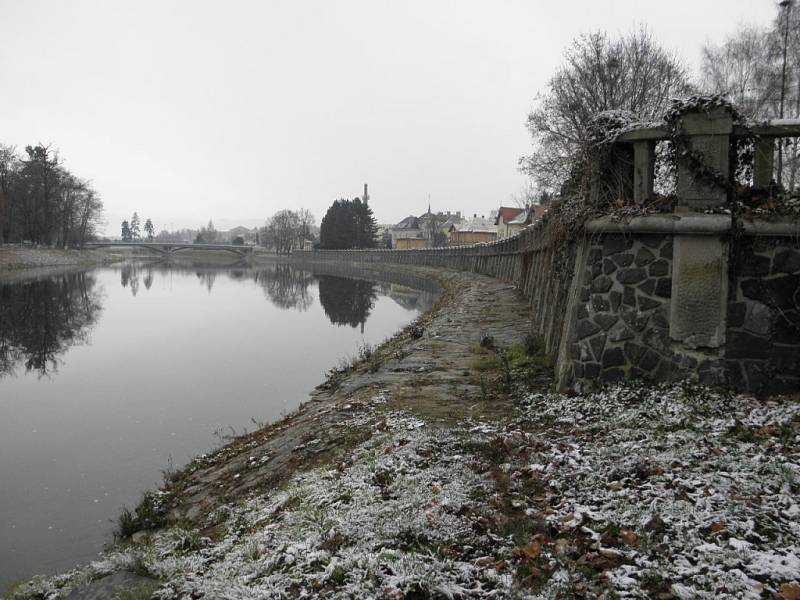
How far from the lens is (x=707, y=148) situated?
626cm

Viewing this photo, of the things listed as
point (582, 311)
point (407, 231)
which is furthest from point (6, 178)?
point (407, 231)

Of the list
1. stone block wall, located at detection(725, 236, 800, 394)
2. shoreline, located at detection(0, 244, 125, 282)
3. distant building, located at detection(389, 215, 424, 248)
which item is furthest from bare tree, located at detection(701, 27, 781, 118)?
distant building, located at detection(389, 215, 424, 248)

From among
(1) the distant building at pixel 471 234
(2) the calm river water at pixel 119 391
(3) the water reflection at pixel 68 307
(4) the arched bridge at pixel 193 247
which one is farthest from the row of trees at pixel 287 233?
(2) the calm river water at pixel 119 391

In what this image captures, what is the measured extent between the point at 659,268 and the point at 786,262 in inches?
49.7

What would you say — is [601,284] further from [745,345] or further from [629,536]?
[629,536]

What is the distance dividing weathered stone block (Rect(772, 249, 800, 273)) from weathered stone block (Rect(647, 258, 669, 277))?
1.08 meters

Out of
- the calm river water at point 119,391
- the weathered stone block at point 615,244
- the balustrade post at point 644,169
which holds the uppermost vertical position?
the balustrade post at point 644,169

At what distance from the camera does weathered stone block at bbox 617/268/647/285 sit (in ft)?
21.2

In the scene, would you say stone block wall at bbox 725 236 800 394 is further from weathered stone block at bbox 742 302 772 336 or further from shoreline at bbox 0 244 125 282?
shoreline at bbox 0 244 125 282

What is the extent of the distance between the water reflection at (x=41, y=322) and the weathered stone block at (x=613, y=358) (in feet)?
47.3

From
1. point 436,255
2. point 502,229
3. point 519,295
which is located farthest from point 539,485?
point 502,229

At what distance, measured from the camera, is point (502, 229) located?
282ft

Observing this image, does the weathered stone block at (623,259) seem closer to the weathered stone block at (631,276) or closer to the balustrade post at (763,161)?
the weathered stone block at (631,276)

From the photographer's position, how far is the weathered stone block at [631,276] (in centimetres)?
645
